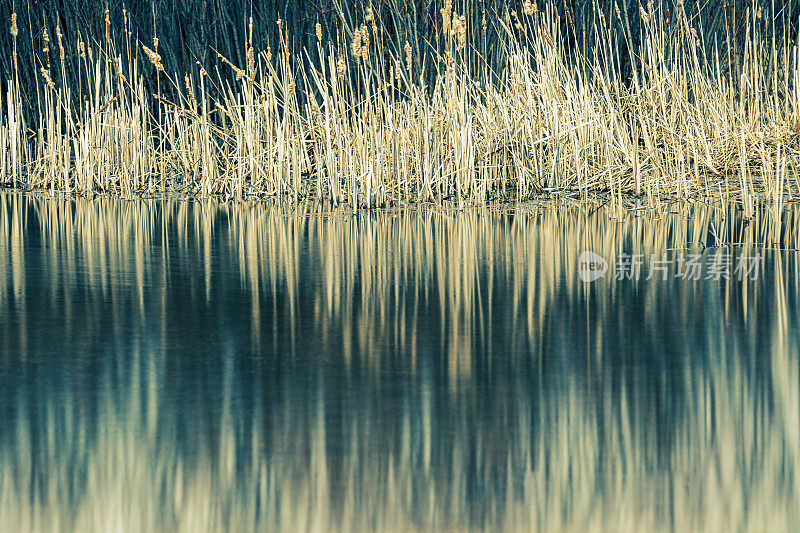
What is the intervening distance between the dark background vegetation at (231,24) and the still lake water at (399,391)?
3.54m

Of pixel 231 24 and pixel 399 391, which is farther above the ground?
pixel 231 24

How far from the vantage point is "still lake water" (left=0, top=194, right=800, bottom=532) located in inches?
72.7

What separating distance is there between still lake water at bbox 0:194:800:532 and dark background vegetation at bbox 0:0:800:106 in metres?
3.54

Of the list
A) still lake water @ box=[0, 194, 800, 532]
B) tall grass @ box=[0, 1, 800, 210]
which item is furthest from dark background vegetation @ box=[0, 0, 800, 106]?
still lake water @ box=[0, 194, 800, 532]

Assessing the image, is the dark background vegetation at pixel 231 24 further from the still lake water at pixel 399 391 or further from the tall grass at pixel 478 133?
the still lake water at pixel 399 391

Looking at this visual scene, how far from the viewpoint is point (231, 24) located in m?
8.49

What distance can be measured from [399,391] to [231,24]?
6428mm

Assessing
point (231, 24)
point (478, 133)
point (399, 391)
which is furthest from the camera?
point (231, 24)

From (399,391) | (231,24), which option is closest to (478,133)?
(231,24)

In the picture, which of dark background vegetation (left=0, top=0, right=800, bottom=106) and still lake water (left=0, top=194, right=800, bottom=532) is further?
dark background vegetation (left=0, top=0, right=800, bottom=106)

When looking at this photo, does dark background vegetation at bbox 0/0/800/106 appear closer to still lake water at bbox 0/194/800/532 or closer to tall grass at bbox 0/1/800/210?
tall grass at bbox 0/1/800/210

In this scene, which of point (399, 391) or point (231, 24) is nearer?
point (399, 391)

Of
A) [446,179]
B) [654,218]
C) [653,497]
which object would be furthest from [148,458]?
[446,179]

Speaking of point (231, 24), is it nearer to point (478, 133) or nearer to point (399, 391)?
point (478, 133)
